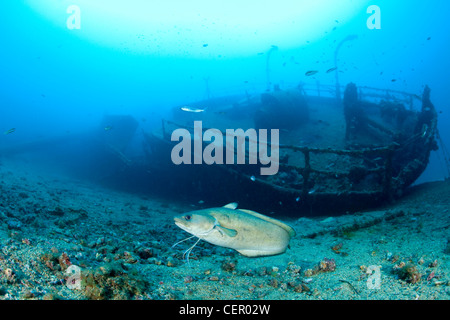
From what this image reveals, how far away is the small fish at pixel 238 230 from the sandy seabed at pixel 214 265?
377mm

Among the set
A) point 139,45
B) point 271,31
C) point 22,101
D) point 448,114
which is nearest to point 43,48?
point 139,45

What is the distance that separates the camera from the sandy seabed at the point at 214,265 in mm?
2059

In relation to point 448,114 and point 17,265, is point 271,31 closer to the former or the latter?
point 448,114

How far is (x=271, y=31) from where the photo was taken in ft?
543

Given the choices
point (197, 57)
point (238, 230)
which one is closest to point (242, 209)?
point (238, 230)

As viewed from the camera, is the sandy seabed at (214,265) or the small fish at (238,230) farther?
the small fish at (238,230)

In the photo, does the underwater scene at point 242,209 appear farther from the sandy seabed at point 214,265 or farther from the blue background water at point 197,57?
the blue background water at point 197,57

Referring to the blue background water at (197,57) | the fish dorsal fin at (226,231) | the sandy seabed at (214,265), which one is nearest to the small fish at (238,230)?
the fish dorsal fin at (226,231)

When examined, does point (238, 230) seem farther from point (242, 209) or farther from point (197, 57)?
point (197, 57)

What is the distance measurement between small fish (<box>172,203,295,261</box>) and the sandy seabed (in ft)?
1.24

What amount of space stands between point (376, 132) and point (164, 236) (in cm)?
1061

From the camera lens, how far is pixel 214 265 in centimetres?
326

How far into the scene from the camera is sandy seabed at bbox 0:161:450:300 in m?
2.06

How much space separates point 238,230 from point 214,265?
3.24 feet
